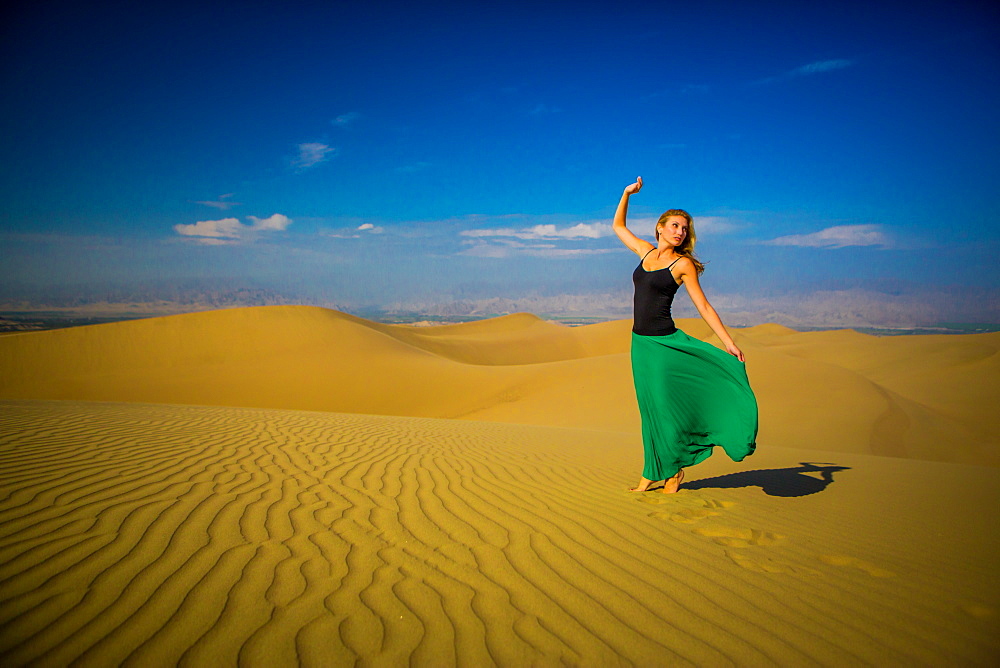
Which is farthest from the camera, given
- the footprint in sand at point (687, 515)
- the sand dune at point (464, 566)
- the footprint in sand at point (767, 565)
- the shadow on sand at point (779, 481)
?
the shadow on sand at point (779, 481)

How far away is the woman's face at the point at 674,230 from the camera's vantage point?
171 inches

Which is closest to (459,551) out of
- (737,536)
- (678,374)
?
(737,536)

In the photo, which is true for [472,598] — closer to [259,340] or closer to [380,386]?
[380,386]

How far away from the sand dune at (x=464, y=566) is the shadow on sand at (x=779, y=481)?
2.8 inches

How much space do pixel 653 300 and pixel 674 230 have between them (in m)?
0.64

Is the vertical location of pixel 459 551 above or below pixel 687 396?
below

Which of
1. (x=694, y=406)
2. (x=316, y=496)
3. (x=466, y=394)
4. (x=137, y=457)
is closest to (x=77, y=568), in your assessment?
→ (x=316, y=496)

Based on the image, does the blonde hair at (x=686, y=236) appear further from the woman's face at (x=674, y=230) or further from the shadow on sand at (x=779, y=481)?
the shadow on sand at (x=779, y=481)

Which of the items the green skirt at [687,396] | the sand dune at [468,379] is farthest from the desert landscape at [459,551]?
the sand dune at [468,379]

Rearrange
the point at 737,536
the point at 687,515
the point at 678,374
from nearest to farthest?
the point at 737,536 → the point at 687,515 → the point at 678,374

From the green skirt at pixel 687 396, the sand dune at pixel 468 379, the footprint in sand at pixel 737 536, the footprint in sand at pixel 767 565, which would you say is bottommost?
the sand dune at pixel 468 379

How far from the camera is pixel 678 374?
446cm

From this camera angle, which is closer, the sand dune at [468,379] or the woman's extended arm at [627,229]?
the woman's extended arm at [627,229]

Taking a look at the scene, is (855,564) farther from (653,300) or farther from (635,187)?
(635,187)
